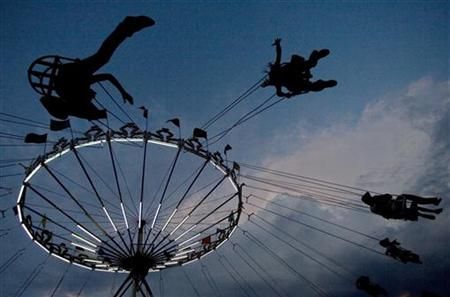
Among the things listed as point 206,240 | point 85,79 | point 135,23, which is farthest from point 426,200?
point 206,240

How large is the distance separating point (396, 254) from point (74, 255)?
16292mm

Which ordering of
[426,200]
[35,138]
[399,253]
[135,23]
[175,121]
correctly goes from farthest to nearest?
[175,121] → [35,138] → [399,253] → [426,200] → [135,23]

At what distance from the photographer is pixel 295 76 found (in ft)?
29.3

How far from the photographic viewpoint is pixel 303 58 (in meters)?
8.88

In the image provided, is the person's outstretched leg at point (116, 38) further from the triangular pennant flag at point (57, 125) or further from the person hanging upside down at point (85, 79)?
the triangular pennant flag at point (57, 125)

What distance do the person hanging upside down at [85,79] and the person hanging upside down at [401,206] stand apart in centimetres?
891

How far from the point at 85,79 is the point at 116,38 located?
1649mm

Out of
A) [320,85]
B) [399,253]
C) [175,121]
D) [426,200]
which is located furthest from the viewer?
[175,121]

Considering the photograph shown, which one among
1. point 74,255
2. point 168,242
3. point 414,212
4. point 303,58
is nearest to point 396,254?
point 414,212

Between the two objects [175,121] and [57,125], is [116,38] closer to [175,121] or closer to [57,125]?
[57,125]

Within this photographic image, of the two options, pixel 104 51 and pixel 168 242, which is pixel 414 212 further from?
pixel 168 242

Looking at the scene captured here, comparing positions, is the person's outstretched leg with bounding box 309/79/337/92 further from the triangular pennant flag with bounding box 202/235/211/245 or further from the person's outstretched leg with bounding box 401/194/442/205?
the triangular pennant flag with bounding box 202/235/211/245

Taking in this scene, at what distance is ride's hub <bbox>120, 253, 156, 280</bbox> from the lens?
18172 millimetres

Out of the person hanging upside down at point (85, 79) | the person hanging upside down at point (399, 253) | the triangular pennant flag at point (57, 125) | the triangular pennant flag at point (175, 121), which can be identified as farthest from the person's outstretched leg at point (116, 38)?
the person hanging upside down at point (399, 253)
